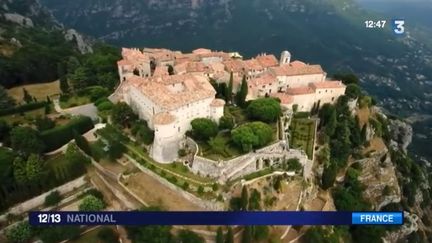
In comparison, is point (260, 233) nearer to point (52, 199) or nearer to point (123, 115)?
point (52, 199)

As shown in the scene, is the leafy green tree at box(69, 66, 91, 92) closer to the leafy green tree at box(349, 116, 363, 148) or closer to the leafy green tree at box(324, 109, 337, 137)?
the leafy green tree at box(324, 109, 337, 137)

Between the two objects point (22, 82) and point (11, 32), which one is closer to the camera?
point (22, 82)

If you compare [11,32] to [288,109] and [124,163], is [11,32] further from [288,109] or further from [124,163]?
[288,109]

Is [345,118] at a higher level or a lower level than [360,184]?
higher

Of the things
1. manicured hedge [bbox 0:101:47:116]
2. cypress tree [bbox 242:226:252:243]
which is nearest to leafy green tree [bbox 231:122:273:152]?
cypress tree [bbox 242:226:252:243]

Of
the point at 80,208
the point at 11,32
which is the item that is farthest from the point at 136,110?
the point at 11,32

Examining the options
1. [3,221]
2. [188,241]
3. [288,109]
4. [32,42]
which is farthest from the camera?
[32,42]
